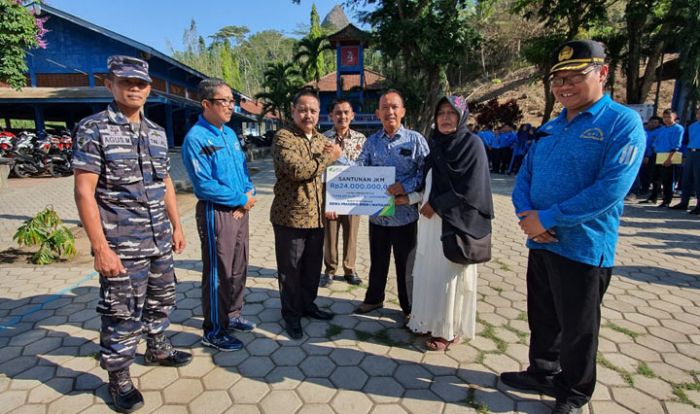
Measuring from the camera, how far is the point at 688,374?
104 inches

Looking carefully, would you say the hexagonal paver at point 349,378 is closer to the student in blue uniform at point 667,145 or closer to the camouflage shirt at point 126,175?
the camouflage shirt at point 126,175

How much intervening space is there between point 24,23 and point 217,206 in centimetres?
669

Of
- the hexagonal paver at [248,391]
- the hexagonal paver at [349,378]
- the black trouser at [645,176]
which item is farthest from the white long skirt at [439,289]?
the black trouser at [645,176]

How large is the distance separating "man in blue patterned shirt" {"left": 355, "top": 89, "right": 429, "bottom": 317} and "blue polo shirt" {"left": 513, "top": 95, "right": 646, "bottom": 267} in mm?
1099

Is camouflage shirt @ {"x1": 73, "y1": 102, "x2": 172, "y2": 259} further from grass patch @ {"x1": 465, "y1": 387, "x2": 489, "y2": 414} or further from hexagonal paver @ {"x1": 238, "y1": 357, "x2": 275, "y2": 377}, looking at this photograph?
grass patch @ {"x1": 465, "y1": 387, "x2": 489, "y2": 414}

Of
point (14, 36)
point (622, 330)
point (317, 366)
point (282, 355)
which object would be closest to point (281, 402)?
point (317, 366)

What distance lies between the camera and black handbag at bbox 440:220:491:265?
2.57 m

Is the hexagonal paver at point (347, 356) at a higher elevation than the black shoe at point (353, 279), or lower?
lower

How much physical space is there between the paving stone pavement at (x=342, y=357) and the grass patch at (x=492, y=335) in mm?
17

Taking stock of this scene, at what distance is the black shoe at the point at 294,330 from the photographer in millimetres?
3125

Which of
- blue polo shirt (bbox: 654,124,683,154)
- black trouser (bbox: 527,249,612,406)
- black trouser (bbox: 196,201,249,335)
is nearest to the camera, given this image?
black trouser (bbox: 527,249,612,406)

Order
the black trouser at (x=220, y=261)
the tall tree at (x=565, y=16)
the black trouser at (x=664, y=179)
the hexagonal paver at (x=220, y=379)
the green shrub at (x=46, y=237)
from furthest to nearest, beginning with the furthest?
1. the tall tree at (x=565, y=16)
2. the black trouser at (x=664, y=179)
3. the green shrub at (x=46, y=237)
4. the black trouser at (x=220, y=261)
5. the hexagonal paver at (x=220, y=379)

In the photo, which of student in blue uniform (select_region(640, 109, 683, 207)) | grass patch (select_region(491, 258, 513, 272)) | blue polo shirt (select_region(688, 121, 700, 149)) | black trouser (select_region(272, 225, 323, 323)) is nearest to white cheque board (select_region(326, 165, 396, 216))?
black trouser (select_region(272, 225, 323, 323))

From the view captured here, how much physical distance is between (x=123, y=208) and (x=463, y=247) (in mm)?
2210
